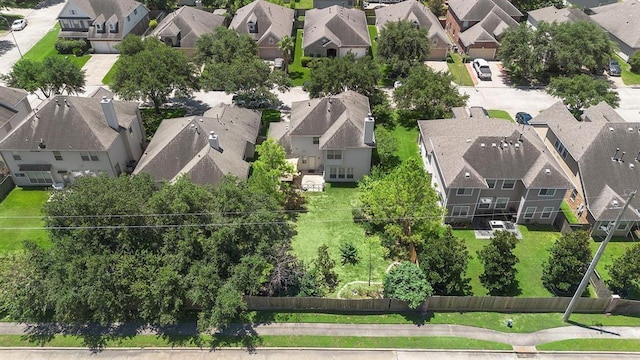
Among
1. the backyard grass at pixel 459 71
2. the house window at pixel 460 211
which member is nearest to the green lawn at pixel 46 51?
the backyard grass at pixel 459 71

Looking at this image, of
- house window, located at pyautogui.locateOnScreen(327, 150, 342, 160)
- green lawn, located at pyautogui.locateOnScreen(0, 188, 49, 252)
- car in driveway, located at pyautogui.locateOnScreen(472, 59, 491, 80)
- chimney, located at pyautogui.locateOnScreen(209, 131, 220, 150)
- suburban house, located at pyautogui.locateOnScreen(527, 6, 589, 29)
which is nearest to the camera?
green lawn, located at pyautogui.locateOnScreen(0, 188, 49, 252)

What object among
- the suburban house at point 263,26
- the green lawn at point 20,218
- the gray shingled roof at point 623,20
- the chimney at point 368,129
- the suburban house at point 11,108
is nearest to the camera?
the green lawn at point 20,218

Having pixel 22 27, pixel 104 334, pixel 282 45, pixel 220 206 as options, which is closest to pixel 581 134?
pixel 220 206

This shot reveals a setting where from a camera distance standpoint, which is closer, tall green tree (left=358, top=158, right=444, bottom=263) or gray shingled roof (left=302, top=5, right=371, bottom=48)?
tall green tree (left=358, top=158, right=444, bottom=263)

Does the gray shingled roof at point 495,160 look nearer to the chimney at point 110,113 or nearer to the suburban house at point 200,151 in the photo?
the suburban house at point 200,151

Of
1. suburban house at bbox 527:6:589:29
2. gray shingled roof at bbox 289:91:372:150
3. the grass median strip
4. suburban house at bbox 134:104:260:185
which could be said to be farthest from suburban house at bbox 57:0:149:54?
suburban house at bbox 527:6:589:29

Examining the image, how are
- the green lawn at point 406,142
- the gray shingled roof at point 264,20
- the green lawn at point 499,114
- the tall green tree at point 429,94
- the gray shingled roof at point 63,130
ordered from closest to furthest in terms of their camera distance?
1. the gray shingled roof at point 63,130
2. the green lawn at point 406,142
3. the tall green tree at point 429,94
4. the green lawn at point 499,114
5. the gray shingled roof at point 264,20

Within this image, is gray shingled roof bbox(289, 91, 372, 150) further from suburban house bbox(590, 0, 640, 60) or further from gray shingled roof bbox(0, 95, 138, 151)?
suburban house bbox(590, 0, 640, 60)
